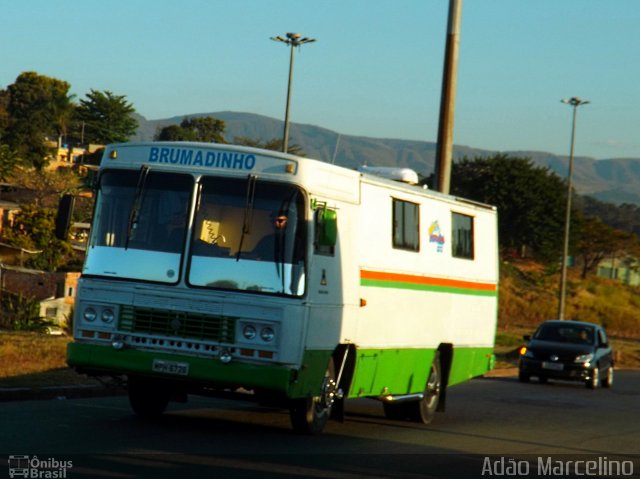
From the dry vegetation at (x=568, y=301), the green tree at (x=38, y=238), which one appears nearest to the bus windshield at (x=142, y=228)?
the dry vegetation at (x=568, y=301)

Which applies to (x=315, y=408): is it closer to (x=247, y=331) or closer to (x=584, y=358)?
(x=247, y=331)

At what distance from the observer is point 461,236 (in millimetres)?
17812

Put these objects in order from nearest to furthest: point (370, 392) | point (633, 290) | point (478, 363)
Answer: point (370, 392) < point (478, 363) < point (633, 290)

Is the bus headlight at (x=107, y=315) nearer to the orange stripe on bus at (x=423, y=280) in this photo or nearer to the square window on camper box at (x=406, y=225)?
the orange stripe on bus at (x=423, y=280)

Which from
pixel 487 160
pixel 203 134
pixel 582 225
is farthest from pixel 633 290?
pixel 203 134

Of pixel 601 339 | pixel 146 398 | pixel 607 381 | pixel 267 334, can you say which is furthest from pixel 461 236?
pixel 601 339

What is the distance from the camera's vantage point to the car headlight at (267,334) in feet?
41.9

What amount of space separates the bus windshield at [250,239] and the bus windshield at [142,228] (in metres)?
0.23

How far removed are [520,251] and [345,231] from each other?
81.2 metres

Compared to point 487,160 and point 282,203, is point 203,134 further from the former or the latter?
point 282,203

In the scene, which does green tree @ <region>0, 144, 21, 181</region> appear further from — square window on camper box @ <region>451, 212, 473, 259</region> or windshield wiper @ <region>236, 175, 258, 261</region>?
windshield wiper @ <region>236, 175, 258, 261</region>

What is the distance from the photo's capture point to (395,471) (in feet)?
38.2

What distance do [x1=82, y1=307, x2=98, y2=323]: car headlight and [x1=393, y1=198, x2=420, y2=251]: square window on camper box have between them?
12.7ft

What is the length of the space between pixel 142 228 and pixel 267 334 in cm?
173
